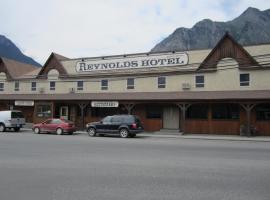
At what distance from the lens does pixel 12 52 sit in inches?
7293

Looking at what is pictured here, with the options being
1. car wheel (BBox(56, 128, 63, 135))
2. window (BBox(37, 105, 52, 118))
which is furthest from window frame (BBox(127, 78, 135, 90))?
car wheel (BBox(56, 128, 63, 135))

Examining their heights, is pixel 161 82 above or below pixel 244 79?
above

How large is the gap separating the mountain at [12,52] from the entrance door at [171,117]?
534 ft

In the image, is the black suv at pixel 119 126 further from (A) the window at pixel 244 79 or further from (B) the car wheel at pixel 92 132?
(A) the window at pixel 244 79

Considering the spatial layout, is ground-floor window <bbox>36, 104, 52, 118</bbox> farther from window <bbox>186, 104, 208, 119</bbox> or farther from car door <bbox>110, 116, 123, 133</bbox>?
window <bbox>186, 104, 208, 119</bbox>

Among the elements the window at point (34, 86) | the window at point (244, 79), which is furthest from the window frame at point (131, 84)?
the window at point (34, 86)

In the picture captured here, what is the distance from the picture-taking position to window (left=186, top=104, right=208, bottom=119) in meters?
27.0

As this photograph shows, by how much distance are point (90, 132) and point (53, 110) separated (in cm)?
867

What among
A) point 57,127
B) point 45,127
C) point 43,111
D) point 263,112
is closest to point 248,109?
point 263,112

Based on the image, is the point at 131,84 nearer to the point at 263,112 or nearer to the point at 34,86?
the point at 34,86

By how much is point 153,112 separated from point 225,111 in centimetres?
687

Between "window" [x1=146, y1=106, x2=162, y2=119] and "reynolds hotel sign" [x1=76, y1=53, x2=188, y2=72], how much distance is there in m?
4.89

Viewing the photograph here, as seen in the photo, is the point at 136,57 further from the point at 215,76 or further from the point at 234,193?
the point at 234,193

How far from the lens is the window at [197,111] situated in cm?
2702
